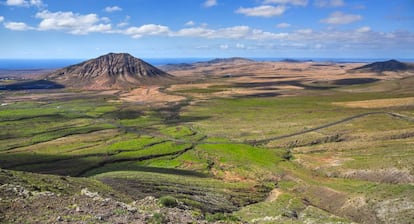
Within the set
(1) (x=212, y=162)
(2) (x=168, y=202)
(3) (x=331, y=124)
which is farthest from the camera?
(3) (x=331, y=124)

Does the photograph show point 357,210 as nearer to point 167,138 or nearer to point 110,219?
point 110,219

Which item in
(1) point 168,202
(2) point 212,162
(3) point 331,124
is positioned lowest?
(2) point 212,162

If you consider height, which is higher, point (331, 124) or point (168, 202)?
point (168, 202)

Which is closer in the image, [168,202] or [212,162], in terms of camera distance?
[168,202]

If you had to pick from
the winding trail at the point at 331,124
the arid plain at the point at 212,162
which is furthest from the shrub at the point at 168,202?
the winding trail at the point at 331,124

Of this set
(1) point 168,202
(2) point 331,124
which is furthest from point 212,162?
(1) point 168,202

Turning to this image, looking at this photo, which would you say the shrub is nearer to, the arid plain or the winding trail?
the arid plain

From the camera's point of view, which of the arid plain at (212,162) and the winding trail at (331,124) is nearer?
the arid plain at (212,162)

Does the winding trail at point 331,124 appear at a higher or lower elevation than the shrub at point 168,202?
lower

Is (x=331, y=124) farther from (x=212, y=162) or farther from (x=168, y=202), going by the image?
(x=168, y=202)

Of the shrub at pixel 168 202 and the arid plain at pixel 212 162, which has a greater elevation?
the shrub at pixel 168 202

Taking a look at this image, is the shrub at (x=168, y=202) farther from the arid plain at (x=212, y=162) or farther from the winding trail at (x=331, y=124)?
the winding trail at (x=331, y=124)
